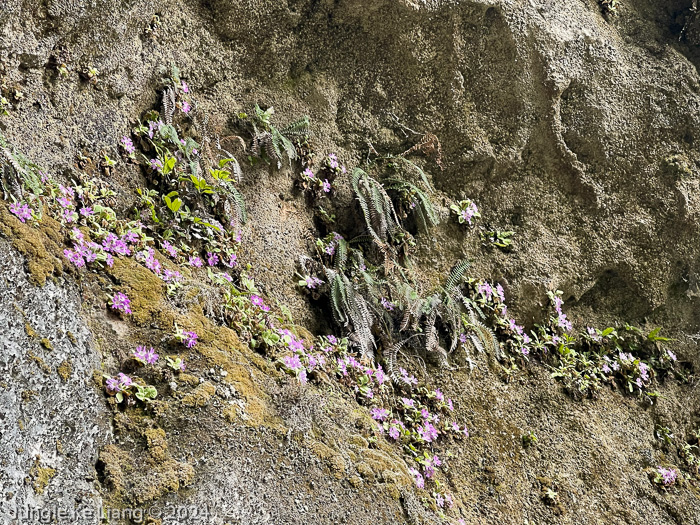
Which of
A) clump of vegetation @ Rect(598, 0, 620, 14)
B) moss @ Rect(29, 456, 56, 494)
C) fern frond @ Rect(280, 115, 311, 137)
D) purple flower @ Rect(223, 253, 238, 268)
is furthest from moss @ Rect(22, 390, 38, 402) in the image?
clump of vegetation @ Rect(598, 0, 620, 14)

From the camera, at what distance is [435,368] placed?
5.27 meters

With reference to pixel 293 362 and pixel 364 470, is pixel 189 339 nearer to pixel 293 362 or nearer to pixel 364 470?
pixel 293 362

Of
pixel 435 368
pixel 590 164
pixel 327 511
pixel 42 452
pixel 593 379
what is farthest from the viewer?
pixel 590 164

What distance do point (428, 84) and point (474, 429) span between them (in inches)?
139

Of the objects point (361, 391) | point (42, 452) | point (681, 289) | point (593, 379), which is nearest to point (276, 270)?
point (361, 391)

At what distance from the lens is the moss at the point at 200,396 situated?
9.85ft

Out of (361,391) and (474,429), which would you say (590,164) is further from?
(361,391)

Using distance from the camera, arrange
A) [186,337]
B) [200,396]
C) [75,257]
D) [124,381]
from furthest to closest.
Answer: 1. [186,337]
2. [75,257]
3. [200,396]
4. [124,381]

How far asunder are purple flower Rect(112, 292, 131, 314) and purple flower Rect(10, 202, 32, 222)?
0.59m

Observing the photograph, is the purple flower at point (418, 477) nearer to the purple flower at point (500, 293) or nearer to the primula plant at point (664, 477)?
the purple flower at point (500, 293)

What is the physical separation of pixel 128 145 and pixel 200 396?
226cm

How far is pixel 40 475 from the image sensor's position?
2332 millimetres

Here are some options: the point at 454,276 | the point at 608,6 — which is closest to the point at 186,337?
the point at 454,276

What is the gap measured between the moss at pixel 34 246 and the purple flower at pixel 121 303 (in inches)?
13.3
